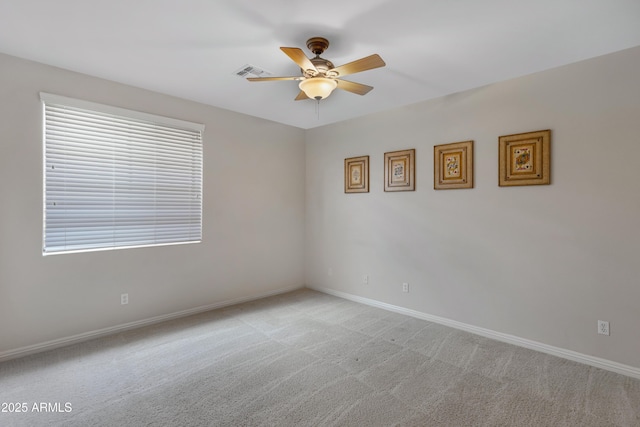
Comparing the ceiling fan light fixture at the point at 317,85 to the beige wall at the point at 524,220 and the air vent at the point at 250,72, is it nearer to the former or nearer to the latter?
the air vent at the point at 250,72

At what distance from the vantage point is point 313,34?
88.2 inches

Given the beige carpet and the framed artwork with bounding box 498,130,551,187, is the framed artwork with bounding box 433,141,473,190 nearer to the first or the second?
the framed artwork with bounding box 498,130,551,187

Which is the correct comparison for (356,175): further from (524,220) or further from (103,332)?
(103,332)

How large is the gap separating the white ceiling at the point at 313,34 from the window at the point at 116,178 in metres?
0.46

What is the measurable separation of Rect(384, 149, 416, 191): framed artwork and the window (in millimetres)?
2426

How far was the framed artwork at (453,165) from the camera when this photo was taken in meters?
3.31

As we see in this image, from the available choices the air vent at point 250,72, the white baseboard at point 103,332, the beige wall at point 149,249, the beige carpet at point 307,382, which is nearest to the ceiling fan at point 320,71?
the air vent at point 250,72

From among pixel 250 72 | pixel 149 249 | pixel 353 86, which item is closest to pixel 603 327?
pixel 353 86

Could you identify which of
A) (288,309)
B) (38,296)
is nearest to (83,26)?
(38,296)

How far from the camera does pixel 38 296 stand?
2758 mm

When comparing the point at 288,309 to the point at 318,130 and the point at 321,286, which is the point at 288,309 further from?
the point at 318,130

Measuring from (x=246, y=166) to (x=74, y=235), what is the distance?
2.10m

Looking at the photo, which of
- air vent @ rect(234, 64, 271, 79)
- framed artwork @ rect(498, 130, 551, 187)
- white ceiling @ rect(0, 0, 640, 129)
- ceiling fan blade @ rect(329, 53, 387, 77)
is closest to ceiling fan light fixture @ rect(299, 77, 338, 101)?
ceiling fan blade @ rect(329, 53, 387, 77)

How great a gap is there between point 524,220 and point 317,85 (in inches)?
93.2
